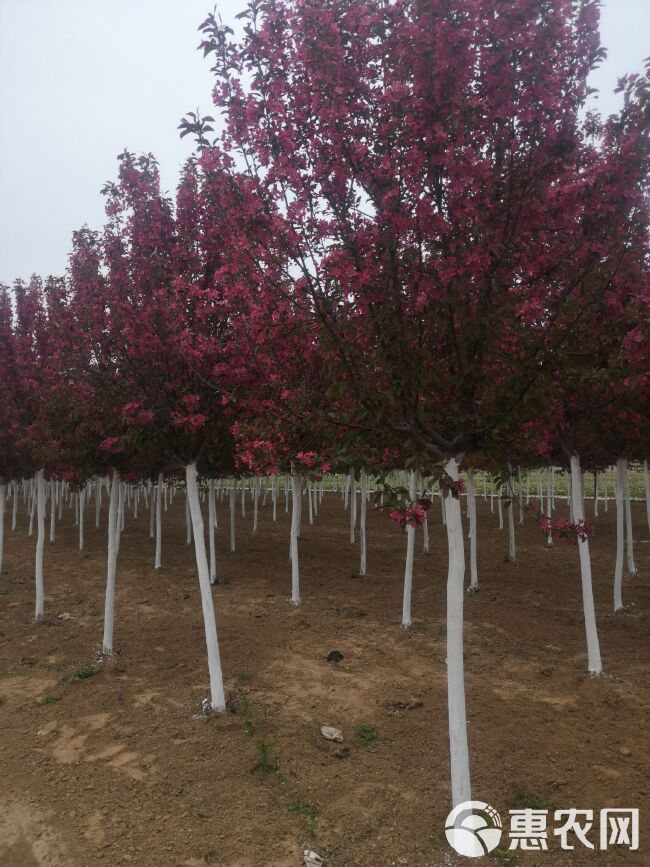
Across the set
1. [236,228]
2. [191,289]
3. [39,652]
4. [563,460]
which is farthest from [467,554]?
[236,228]

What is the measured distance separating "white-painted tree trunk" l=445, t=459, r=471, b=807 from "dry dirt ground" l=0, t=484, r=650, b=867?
1.49 feet

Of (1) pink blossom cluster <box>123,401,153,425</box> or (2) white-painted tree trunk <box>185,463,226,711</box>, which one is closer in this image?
(1) pink blossom cluster <box>123,401,153,425</box>

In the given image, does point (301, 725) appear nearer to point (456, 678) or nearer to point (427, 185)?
point (456, 678)

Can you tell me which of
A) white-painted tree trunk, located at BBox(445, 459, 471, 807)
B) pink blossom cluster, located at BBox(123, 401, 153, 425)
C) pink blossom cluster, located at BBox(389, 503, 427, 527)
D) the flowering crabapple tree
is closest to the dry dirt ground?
white-painted tree trunk, located at BBox(445, 459, 471, 807)

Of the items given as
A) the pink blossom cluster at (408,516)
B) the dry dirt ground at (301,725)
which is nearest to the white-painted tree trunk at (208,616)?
the dry dirt ground at (301,725)

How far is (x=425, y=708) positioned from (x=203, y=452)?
4.07 metres

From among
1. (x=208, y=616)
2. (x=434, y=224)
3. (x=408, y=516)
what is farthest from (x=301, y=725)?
(x=434, y=224)

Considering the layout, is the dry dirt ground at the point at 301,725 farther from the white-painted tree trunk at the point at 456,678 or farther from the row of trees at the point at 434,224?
the row of trees at the point at 434,224

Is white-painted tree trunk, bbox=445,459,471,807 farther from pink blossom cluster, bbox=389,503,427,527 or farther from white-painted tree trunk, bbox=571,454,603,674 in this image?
white-painted tree trunk, bbox=571,454,603,674

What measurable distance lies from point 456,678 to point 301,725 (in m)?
2.54

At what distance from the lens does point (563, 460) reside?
9336mm

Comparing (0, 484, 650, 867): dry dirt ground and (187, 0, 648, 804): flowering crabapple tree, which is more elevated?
(187, 0, 648, 804): flowering crabapple tree

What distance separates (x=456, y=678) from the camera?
14.4 ft

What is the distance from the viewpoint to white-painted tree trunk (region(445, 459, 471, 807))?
4.34 m
